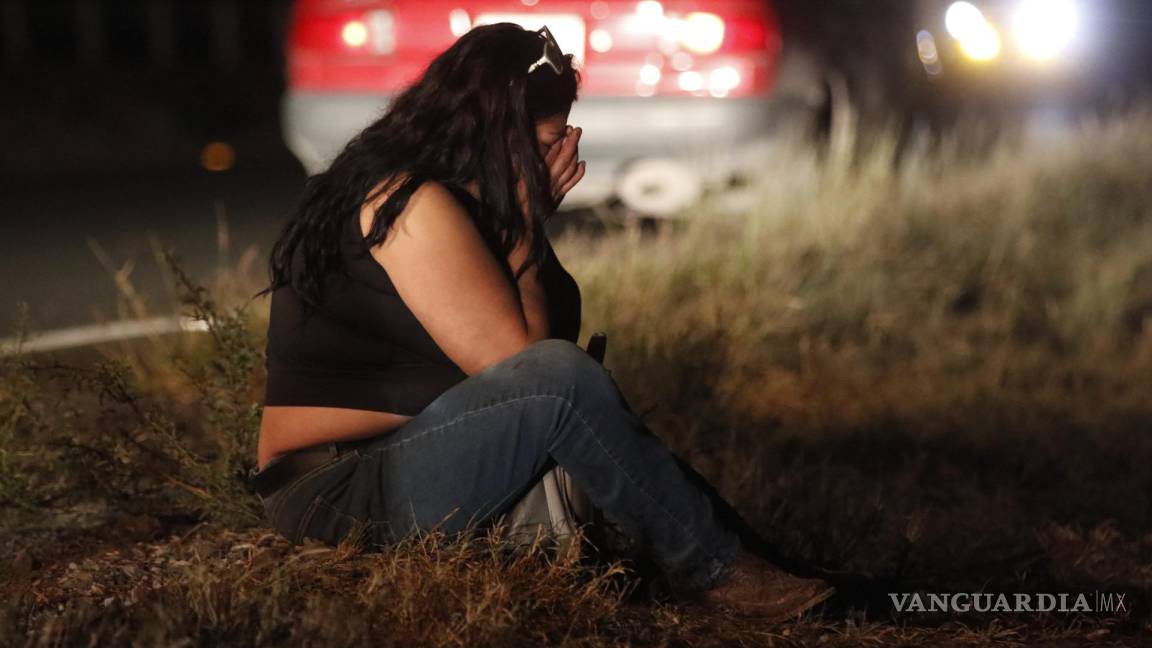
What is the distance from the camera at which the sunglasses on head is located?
323 cm

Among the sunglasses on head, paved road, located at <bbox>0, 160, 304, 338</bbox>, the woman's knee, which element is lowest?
paved road, located at <bbox>0, 160, 304, 338</bbox>

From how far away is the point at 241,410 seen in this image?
3.70 metres

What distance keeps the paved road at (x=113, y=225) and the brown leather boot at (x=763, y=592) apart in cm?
270

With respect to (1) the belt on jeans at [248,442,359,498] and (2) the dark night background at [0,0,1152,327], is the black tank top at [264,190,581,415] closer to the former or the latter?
(1) the belt on jeans at [248,442,359,498]

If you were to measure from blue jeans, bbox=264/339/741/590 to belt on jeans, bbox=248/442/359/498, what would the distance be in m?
0.01

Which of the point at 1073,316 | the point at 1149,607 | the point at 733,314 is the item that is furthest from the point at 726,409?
the point at 1073,316

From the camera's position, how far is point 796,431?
182 inches

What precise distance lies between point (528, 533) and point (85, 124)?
38.4ft

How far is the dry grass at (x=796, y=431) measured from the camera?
Result: 9.69ft

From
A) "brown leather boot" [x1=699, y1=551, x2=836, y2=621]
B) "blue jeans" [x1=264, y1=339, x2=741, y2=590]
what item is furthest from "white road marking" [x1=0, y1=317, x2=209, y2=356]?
"brown leather boot" [x1=699, y1=551, x2=836, y2=621]

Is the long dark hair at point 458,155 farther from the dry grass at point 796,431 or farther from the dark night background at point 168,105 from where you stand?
the dark night background at point 168,105

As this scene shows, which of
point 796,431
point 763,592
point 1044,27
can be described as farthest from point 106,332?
point 1044,27

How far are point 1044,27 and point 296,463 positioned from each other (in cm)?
667

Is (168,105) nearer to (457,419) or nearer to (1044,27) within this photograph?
(1044,27)
